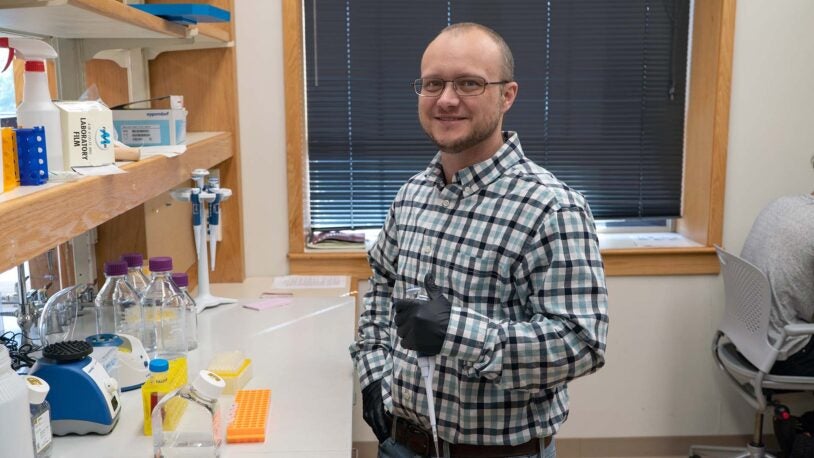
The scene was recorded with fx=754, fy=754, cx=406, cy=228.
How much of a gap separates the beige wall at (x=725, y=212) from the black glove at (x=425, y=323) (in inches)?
67.1

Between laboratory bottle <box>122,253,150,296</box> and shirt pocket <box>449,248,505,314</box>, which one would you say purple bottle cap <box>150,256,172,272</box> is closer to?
laboratory bottle <box>122,253,150,296</box>

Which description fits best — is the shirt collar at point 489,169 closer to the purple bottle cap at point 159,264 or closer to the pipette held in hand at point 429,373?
the pipette held in hand at point 429,373

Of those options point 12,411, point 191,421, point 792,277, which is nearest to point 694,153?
point 792,277

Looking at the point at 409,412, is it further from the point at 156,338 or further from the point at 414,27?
the point at 414,27

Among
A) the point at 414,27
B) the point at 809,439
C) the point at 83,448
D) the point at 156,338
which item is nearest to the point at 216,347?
the point at 156,338

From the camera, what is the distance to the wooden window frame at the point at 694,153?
2.99 meters

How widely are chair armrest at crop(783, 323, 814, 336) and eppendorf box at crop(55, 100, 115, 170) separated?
2200mm

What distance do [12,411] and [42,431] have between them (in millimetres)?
198

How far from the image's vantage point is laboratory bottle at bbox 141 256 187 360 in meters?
1.97

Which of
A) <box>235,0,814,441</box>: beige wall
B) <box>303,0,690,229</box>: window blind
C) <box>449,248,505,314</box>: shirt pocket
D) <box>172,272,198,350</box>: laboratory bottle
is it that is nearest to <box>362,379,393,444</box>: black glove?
<box>449,248,505,314</box>: shirt pocket

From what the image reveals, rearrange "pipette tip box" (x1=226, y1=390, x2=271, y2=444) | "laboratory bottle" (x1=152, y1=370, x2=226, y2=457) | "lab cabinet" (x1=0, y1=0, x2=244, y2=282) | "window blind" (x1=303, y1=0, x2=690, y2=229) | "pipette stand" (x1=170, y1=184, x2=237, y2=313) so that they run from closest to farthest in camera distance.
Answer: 1. "lab cabinet" (x1=0, y1=0, x2=244, y2=282)
2. "laboratory bottle" (x1=152, y1=370, x2=226, y2=457)
3. "pipette tip box" (x1=226, y1=390, x2=271, y2=444)
4. "pipette stand" (x1=170, y1=184, x2=237, y2=313)
5. "window blind" (x1=303, y1=0, x2=690, y2=229)

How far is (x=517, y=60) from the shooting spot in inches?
124

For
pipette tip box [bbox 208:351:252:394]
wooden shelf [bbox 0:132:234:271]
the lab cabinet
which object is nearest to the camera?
wooden shelf [bbox 0:132:234:271]

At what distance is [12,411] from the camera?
1096mm
